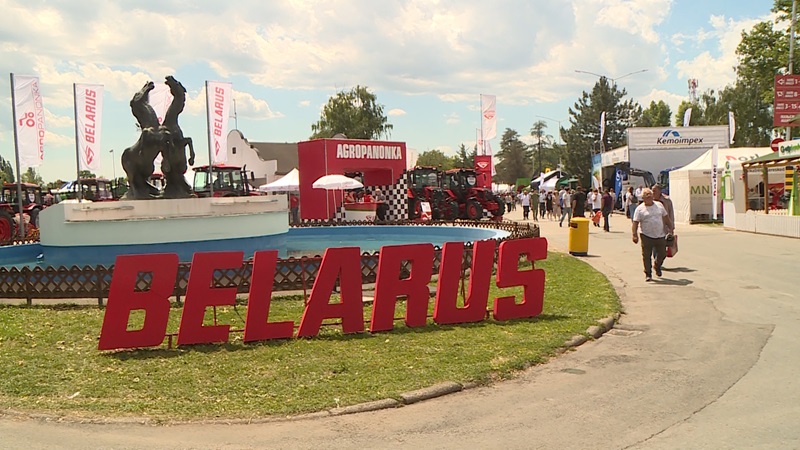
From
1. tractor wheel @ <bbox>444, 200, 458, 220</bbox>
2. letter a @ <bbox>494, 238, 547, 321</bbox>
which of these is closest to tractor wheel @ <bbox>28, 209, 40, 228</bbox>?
tractor wheel @ <bbox>444, 200, 458, 220</bbox>

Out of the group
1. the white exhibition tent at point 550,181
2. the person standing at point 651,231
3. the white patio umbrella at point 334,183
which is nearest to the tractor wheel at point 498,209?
the white patio umbrella at point 334,183

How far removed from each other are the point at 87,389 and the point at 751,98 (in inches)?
2874

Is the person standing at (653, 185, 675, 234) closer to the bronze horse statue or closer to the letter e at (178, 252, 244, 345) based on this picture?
the letter e at (178, 252, 244, 345)

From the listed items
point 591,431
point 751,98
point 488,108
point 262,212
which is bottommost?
point 591,431

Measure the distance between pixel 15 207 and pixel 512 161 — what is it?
86.7 meters

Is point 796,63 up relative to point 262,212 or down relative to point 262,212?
up

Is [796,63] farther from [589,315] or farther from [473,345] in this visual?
[473,345]

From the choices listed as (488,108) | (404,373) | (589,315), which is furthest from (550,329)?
(488,108)

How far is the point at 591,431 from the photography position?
17.1ft

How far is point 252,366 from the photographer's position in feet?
23.1

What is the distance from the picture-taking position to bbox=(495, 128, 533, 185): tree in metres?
106

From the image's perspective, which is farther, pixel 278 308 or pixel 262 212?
pixel 262 212

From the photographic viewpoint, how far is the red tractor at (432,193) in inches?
1198

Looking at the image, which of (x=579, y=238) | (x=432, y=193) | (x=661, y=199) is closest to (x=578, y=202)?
(x=579, y=238)
